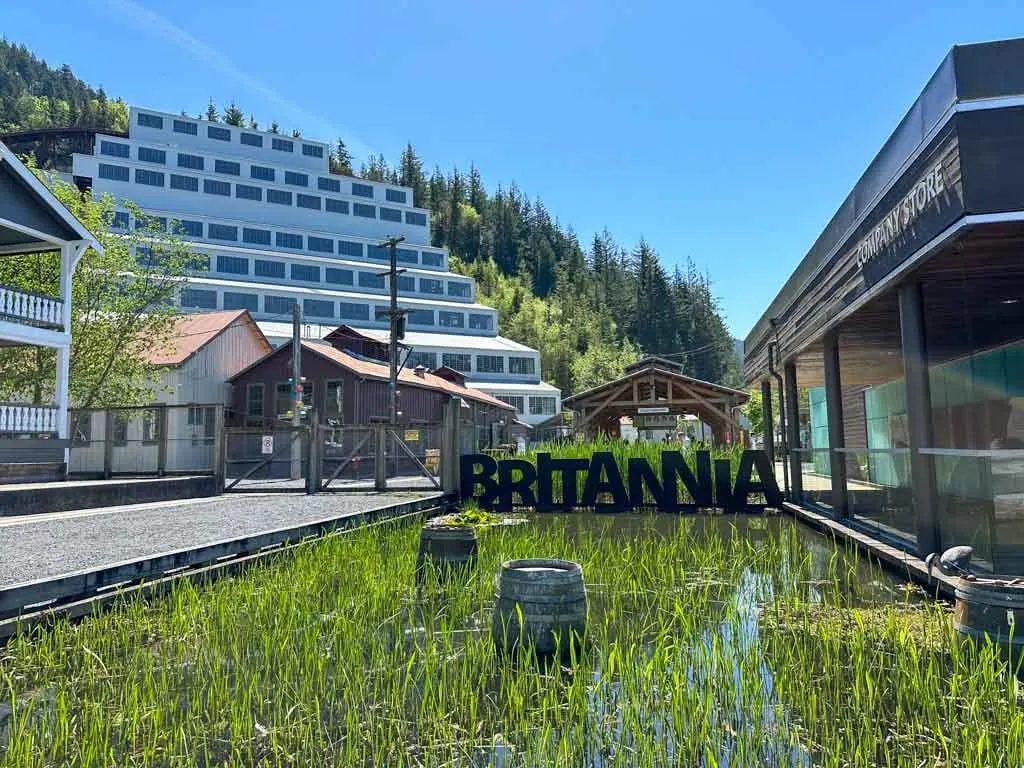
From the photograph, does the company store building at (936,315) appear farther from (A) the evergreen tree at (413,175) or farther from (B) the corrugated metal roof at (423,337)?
(A) the evergreen tree at (413,175)

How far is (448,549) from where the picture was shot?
7039 mm

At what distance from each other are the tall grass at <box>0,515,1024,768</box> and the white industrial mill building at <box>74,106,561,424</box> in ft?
135

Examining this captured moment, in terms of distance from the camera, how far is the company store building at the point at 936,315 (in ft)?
17.0

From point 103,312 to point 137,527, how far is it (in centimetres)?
1415

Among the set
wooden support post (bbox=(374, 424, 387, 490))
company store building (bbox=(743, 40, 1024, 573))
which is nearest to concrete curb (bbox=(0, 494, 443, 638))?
company store building (bbox=(743, 40, 1024, 573))

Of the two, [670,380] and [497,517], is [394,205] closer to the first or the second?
[670,380]

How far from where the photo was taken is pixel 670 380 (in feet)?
80.2

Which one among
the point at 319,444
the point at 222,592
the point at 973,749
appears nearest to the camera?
the point at 973,749

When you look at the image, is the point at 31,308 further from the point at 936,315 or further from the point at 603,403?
the point at 603,403

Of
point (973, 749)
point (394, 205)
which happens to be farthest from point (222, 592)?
point (394, 205)

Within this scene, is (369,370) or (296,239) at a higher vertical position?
(296,239)

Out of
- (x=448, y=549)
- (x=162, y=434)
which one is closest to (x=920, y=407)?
(x=448, y=549)

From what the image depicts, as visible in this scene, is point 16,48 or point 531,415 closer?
point 531,415

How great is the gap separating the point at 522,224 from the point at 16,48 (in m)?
112
